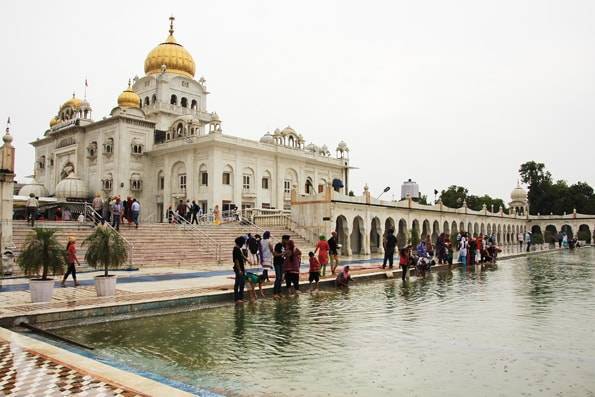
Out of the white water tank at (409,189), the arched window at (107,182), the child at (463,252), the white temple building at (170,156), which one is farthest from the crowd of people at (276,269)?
the arched window at (107,182)

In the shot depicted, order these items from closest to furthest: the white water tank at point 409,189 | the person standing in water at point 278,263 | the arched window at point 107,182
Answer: the person standing in water at point 278,263, the white water tank at point 409,189, the arched window at point 107,182

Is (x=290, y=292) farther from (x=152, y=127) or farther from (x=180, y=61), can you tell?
(x=180, y=61)

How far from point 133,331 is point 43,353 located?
206cm

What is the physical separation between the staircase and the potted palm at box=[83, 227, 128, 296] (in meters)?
7.27

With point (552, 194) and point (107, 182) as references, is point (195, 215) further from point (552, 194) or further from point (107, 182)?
point (552, 194)

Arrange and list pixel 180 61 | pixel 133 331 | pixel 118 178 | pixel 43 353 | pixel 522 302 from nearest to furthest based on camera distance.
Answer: pixel 43 353
pixel 133 331
pixel 522 302
pixel 118 178
pixel 180 61

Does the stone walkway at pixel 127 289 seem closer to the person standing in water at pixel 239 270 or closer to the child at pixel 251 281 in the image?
the child at pixel 251 281

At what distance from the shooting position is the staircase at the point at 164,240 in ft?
62.4

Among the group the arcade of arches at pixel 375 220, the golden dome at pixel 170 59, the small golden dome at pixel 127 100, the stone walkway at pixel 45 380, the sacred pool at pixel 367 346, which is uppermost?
the golden dome at pixel 170 59

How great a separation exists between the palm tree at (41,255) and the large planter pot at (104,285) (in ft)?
2.54

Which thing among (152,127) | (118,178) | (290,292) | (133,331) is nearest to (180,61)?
(152,127)

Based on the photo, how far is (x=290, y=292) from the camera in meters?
12.7

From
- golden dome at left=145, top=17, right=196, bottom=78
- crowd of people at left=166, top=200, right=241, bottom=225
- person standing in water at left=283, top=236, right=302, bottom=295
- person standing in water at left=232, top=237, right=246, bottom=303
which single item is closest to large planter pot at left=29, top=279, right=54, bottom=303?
person standing in water at left=232, top=237, right=246, bottom=303

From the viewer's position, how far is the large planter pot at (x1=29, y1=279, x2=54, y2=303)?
961 cm
